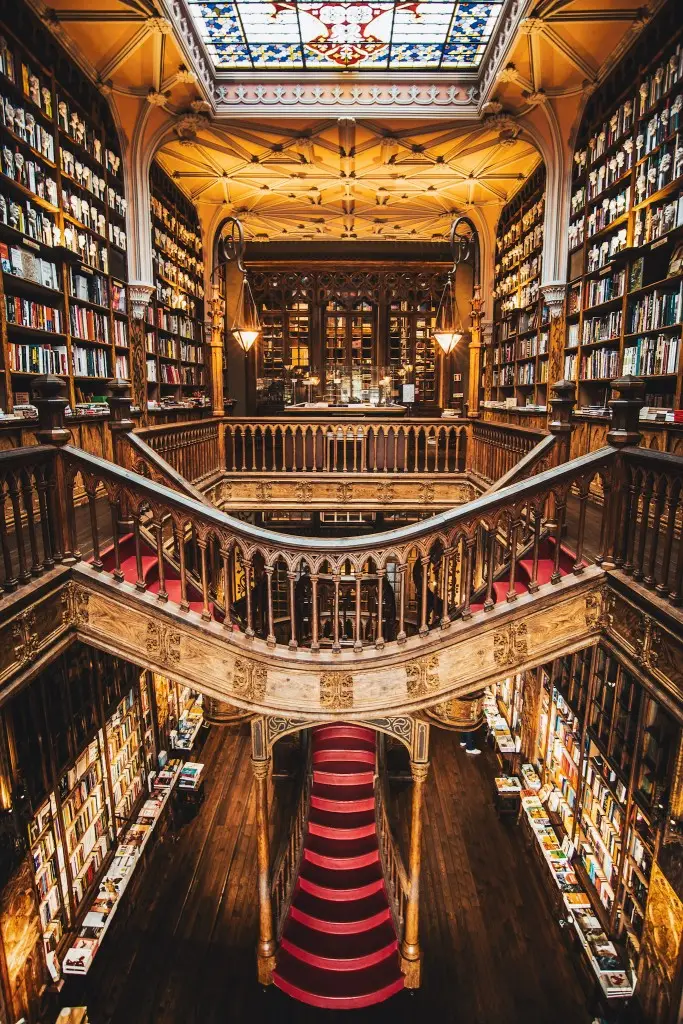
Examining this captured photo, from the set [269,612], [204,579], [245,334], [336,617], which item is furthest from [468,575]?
[245,334]

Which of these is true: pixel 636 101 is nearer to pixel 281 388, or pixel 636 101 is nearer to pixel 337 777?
pixel 337 777

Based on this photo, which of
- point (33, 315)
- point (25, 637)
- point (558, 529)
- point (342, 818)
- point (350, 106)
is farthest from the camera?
point (350, 106)

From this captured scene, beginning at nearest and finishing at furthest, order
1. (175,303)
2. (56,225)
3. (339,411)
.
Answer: (56,225) → (175,303) → (339,411)

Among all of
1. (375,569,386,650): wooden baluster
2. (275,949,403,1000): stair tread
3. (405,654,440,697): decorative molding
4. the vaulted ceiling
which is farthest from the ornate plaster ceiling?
(275,949,403,1000): stair tread

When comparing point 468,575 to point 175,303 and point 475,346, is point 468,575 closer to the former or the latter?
point 475,346

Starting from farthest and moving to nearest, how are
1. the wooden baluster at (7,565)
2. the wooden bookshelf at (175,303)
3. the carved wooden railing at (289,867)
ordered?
the wooden bookshelf at (175,303)
the carved wooden railing at (289,867)
the wooden baluster at (7,565)

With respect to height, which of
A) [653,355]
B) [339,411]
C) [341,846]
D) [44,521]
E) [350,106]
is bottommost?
[341,846]

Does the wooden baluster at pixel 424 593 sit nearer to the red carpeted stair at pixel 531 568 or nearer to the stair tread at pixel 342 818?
the red carpeted stair at pixel 531 568

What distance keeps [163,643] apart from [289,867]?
116 inches

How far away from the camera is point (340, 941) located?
4.56 meters

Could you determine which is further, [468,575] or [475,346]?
[475,346]

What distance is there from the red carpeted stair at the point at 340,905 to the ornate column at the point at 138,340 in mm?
4572

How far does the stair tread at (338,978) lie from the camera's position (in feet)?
13.8

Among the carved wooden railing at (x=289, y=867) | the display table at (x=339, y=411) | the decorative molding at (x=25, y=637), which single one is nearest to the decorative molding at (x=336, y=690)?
the decorative molding at (x=25, y=637)
